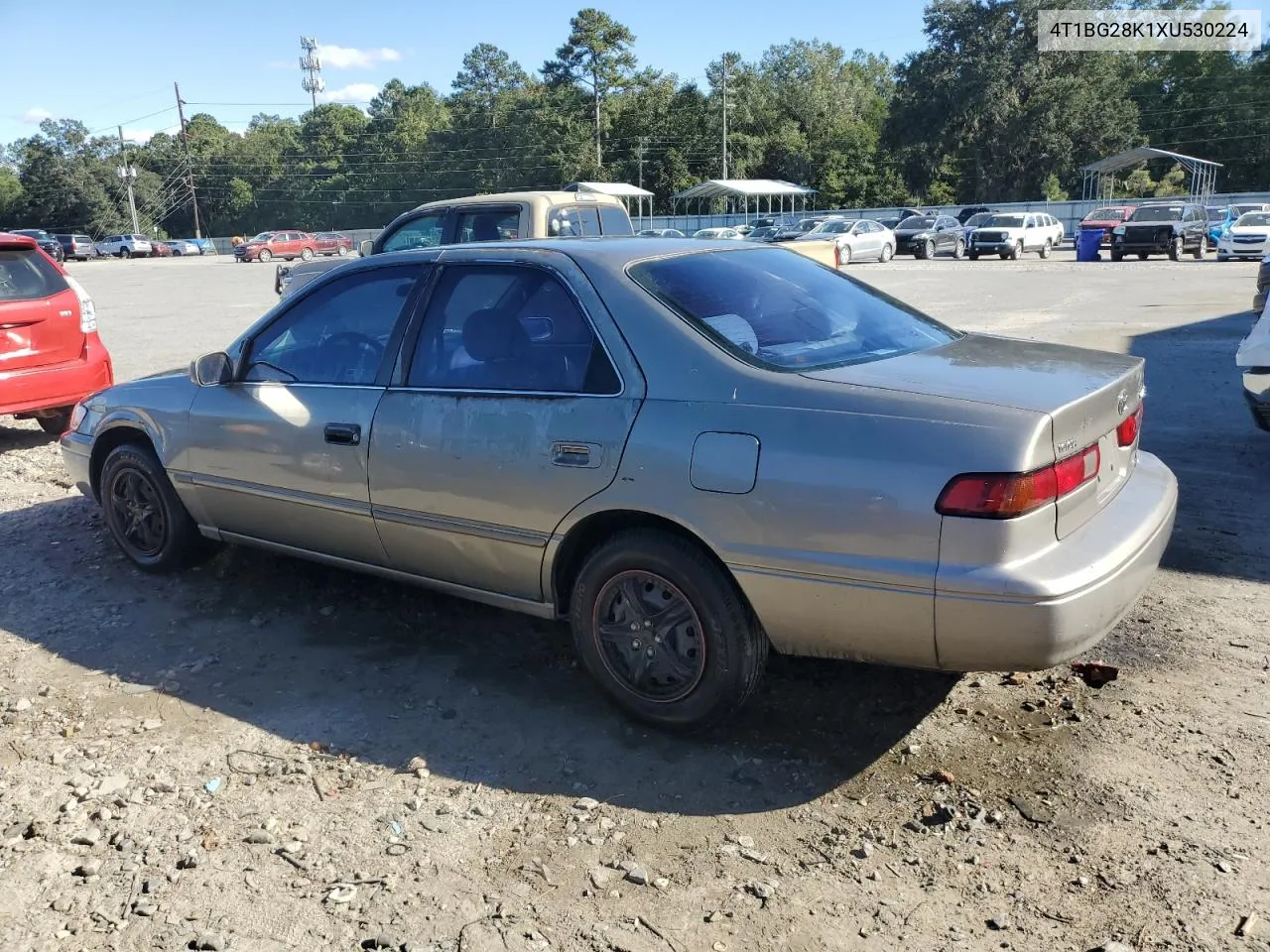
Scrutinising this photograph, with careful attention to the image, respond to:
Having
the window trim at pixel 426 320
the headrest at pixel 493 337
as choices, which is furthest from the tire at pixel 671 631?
the headrest at pixel 493 337

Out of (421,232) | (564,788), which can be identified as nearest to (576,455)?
(564,788)

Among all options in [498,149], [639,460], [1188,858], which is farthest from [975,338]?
[498,149]

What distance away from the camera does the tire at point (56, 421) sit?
8492 mm

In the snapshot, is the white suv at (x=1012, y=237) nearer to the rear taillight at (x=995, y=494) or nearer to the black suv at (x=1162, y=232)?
the black suv at (x=1162, y=232)

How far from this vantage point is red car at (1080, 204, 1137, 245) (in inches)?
1210

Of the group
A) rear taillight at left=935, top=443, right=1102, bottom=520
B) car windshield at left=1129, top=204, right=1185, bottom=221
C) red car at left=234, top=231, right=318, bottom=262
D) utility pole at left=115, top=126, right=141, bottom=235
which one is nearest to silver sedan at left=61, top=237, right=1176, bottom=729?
rear taillight at left=935, top=443, right=1102, bottom=520

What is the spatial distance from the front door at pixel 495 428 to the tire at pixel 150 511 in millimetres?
1530

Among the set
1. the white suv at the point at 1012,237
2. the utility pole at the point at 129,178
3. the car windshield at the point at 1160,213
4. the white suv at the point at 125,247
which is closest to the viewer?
the car windshield at the point at 1160,213

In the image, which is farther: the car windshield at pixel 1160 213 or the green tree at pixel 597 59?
the green tree at pixel 597 59

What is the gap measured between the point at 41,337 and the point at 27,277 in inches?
20.9

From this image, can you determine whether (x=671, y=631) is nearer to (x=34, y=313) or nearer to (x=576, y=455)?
(x=576, y=455)

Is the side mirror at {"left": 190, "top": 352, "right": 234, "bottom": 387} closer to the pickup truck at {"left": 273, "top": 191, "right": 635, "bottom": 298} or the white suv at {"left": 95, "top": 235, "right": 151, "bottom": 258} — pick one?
the pickup truck at {"left": 273, "top": 191, "right": 635, "bottom": 298}

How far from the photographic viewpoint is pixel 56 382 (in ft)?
25.5

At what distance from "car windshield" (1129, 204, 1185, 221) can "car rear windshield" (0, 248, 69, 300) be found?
99.0ft
